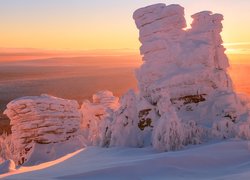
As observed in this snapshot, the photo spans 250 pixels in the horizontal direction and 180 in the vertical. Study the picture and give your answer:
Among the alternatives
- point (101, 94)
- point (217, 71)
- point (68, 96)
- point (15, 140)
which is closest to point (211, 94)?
point (217, 71)

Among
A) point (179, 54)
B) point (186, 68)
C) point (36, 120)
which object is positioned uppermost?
point (179, 54)

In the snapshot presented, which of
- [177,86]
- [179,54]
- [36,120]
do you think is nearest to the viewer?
[177,86]

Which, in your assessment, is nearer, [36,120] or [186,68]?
[186,68]

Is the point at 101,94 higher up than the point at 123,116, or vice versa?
the point at 101,94

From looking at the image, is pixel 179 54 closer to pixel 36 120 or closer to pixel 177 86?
pixel 177 86

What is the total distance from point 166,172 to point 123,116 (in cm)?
803

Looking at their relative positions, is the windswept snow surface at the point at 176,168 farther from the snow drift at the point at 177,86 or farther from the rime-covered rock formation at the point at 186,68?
the rime-covered rock formation at the point at 186,68

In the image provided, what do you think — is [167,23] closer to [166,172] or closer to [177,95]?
[177,95]

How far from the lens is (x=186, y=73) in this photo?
60.8 feet

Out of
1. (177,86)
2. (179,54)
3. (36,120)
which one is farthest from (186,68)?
(36,120)

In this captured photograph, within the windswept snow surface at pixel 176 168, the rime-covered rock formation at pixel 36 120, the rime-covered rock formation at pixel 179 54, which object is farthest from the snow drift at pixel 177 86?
the rime-covered rock formation at pixel 36 120

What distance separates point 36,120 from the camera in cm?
2295

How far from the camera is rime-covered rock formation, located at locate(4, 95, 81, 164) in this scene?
2294 cm

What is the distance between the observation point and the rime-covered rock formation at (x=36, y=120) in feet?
75.3
